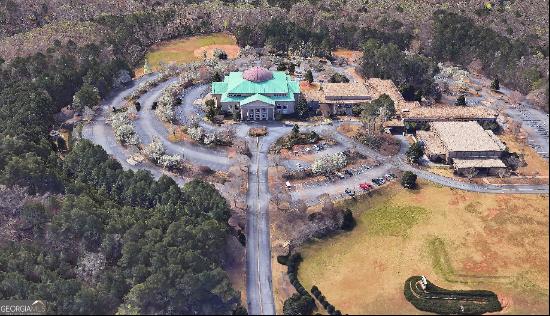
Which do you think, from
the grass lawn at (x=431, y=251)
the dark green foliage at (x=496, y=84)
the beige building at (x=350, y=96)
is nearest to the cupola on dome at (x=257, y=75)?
the beige building at (x=350, y=96)

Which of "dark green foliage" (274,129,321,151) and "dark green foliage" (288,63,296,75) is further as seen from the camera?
"dark green foliage" (288,63,296,75)

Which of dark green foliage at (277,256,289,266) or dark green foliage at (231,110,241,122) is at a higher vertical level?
dark green foliage at (231,110,241,122)

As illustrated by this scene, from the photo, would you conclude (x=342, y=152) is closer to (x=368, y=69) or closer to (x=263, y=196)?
(x=263, y=196)

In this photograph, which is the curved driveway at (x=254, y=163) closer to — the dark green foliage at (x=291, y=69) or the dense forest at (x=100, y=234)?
the dense forest at (x=100, y=234)

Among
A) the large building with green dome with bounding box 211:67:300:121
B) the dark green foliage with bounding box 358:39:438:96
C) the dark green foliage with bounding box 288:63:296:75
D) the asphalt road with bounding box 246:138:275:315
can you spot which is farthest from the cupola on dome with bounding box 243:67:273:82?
the dark green foliage with bounding box 358:39:438:96

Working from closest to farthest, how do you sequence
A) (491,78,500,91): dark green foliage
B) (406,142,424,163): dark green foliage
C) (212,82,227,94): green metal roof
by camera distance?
(406,142,424,163): dark green foliage
(212,82,227,94): green metal roof
(491,78,500,91): dark green foliage

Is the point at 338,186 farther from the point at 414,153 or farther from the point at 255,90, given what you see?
the point at 255,90

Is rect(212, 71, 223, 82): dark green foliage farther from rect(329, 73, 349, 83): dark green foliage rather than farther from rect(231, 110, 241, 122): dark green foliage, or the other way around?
rect(329, 73, 349, 83): dark green foliage
